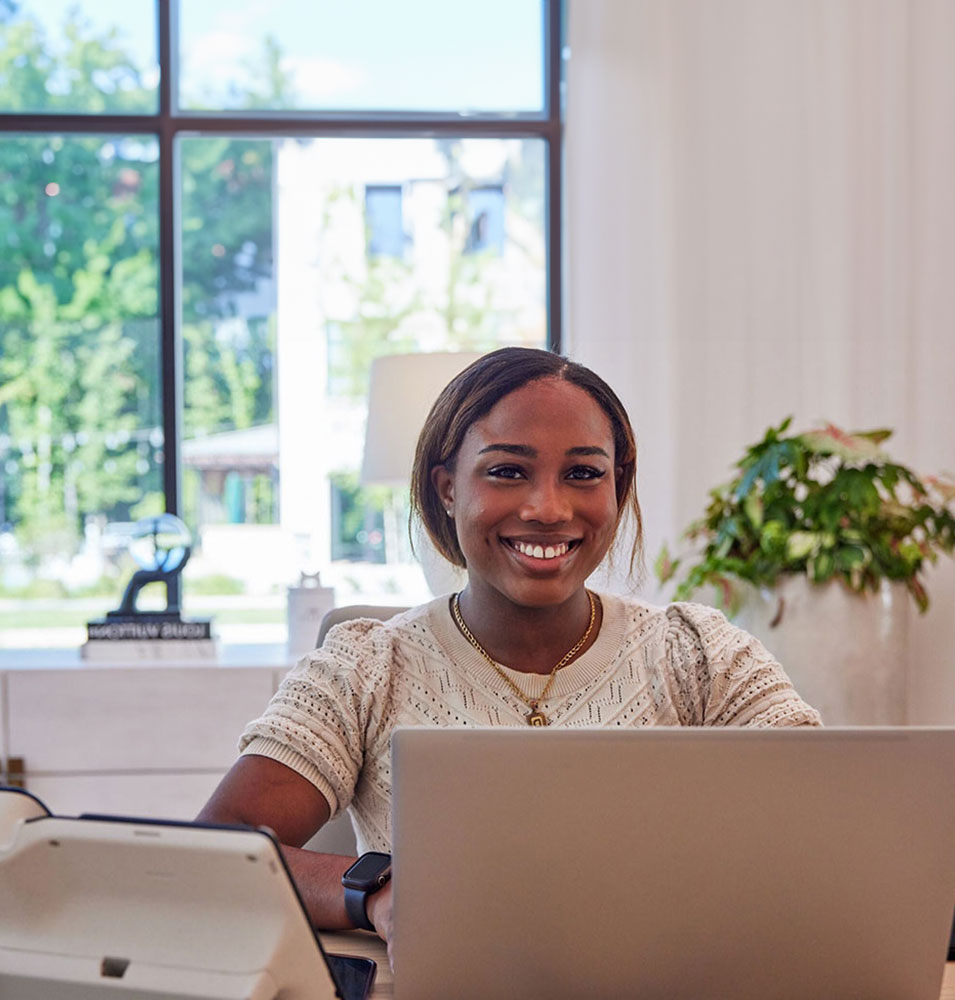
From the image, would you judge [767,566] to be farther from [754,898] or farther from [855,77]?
[754,898]

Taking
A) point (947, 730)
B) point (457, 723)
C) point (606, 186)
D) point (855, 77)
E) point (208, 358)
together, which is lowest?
point (457, 723)

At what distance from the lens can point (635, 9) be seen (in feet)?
11.7

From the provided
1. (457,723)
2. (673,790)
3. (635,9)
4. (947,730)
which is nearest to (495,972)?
(673,790)

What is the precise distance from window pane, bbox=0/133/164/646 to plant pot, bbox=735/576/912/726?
75.0 inches

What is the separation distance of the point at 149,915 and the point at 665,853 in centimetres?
34

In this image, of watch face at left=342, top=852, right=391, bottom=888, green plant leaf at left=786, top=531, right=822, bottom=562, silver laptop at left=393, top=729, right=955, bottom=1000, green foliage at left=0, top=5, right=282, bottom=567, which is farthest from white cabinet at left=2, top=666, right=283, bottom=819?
silver laptop at left=393, top=729, right=955, bottom=1000

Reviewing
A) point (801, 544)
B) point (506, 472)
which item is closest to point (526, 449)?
point (506, 472)

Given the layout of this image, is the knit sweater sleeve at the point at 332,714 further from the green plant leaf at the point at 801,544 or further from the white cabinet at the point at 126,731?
the white cabinet at the point at 126,731

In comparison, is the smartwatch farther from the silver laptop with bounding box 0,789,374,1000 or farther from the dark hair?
the dark hair

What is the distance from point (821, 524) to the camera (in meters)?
2.89

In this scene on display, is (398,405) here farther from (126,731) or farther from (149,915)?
(149,915)

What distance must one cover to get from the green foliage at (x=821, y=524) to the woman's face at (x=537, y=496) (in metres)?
1.49

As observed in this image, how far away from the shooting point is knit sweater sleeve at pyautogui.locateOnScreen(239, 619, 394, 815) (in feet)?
4.58

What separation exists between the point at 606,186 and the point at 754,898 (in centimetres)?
294
